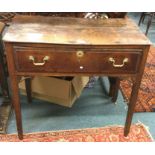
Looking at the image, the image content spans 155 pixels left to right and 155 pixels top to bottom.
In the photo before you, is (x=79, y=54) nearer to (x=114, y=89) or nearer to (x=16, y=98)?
(x=16, y=98)

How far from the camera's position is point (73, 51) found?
1112 mm

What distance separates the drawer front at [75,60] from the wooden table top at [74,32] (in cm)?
5

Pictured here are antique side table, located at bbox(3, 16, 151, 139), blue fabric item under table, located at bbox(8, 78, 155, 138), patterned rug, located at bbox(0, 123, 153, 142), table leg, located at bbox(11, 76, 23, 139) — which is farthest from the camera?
blue fabric item under table, located at bbox(8, 78, 155, 138)

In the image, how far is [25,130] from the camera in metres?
1.55

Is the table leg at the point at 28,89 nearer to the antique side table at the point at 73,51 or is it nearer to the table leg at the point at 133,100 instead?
the antique side table at the point at 73,51

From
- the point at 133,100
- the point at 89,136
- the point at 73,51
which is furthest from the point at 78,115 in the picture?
the point at 73,51

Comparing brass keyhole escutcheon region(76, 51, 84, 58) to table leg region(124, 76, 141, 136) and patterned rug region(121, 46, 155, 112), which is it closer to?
table leg region(124, 76, 141, 136)

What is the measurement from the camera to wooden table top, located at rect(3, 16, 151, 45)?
3.64 feet

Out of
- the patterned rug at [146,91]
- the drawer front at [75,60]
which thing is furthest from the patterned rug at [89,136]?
the drawer front at [75,60]

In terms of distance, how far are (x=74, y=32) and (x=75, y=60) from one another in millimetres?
163

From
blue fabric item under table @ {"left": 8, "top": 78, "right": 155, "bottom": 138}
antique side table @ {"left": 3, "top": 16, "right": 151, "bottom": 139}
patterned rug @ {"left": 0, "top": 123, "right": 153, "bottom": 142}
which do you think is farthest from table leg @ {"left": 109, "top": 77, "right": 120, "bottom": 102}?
antique side table @ {"left": 3, "top": 16, "right": 151, "bottom": 139}
